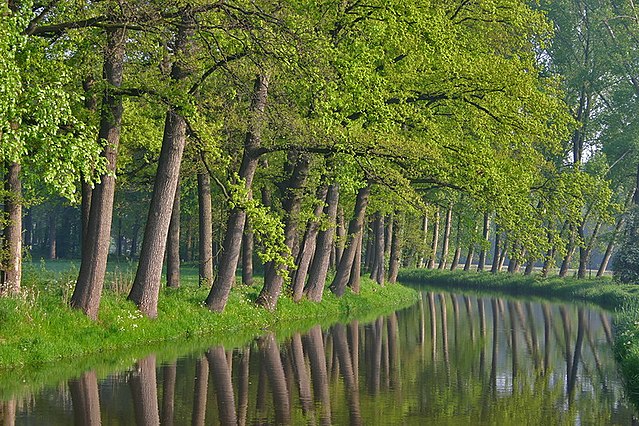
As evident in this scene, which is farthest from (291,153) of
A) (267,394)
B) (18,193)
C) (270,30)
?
(267,394)

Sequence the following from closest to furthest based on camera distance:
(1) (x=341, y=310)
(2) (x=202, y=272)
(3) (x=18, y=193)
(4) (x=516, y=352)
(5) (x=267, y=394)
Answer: (5) (x=267, y=394) < (3) (x=18, y=193) < (4) (x=516, y=352) < (2) (x=202, y=272) < (1) (x=341, y=310)

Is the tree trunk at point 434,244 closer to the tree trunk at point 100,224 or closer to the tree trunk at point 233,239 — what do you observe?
the tree trunk at point 233,239

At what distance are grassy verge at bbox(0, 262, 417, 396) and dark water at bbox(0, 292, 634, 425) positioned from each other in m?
1.01

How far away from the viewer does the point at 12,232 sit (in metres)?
24.6

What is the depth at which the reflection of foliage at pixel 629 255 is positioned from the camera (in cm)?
5209

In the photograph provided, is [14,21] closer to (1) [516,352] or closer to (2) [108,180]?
(2) [108,180]

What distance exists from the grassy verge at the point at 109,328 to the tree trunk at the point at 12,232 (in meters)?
0.63

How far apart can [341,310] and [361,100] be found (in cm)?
1577

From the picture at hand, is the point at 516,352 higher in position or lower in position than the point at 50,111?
lower

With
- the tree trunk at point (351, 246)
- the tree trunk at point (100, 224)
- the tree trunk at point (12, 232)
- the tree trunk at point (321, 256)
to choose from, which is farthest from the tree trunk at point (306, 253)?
the tree trunk at point (100, 224)

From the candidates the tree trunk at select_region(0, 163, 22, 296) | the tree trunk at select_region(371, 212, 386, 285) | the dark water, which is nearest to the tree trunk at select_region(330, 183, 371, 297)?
the tree trunk at select_region(371, 212, 386, 285)

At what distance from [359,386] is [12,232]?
10387mm

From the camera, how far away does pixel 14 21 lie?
51.5 ft

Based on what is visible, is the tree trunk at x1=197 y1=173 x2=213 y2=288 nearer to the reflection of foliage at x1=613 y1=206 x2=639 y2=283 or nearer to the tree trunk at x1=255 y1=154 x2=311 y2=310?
the tree trunk at x1=255 y1=154 x2=311 y2=310
